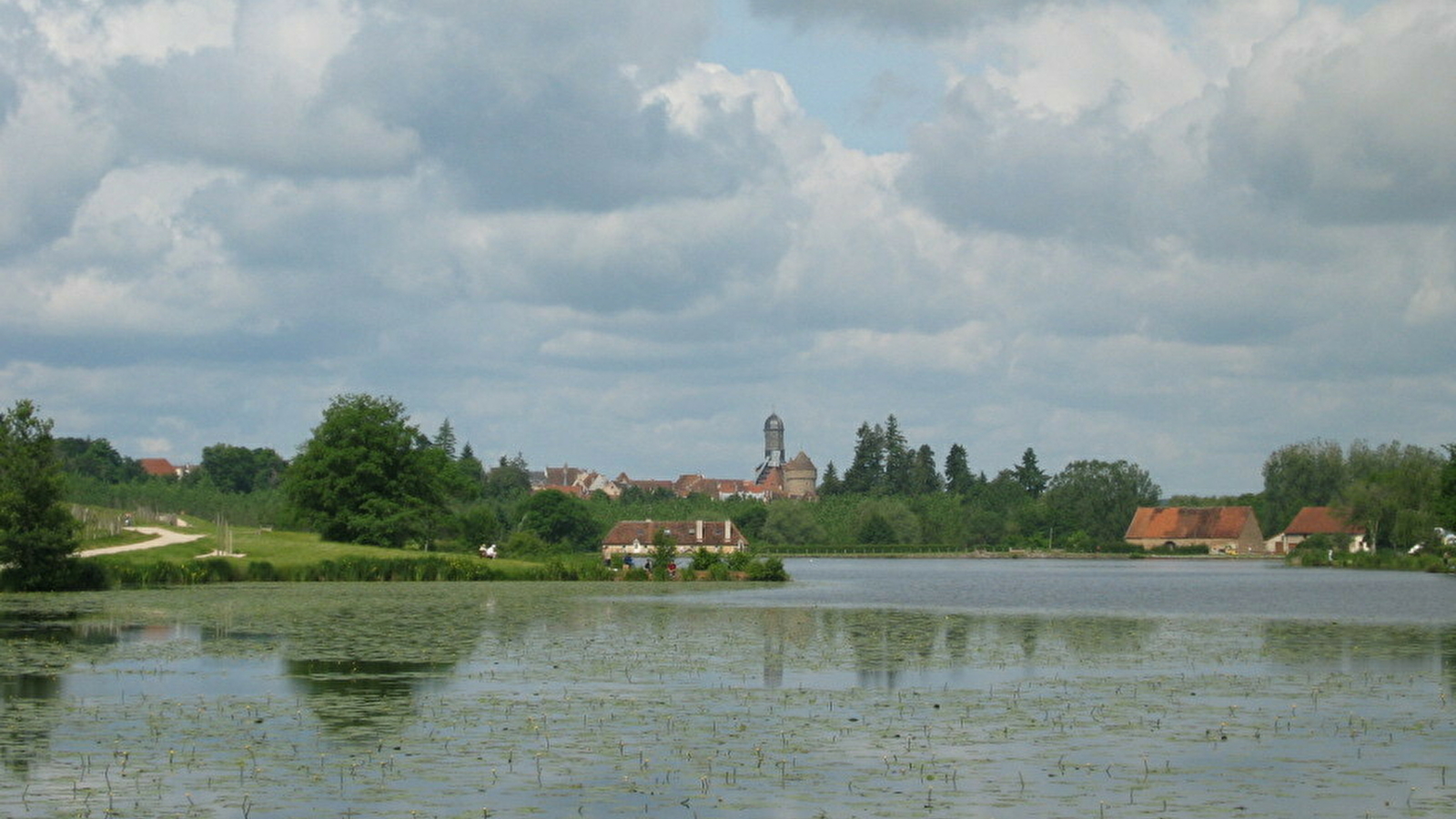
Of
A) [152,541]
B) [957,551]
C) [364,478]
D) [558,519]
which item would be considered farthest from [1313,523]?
[152,541]

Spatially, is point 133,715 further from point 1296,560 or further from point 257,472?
point 257,472

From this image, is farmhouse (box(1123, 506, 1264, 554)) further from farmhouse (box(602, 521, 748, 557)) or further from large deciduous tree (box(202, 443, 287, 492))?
large deciduous tree (box(202, 443, 287, 492))

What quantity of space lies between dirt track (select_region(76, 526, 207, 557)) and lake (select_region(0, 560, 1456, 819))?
2127 cm

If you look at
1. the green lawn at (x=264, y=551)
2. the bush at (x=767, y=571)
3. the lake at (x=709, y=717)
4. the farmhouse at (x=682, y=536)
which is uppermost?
the farmhouse at (x=682, y=536)

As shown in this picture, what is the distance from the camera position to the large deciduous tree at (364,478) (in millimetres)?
78812

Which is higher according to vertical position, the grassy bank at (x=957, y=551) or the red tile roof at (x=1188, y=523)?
the red tile roof at (x=1188, y=523)

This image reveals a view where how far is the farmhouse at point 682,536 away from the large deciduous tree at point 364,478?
58.5 meters

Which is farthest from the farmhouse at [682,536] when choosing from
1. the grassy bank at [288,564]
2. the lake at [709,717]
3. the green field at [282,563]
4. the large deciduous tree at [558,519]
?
the lake at [709,717]

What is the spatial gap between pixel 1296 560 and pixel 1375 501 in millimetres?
10016

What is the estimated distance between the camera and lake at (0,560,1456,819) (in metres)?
14.8

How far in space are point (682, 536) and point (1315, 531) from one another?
60113 millimetres

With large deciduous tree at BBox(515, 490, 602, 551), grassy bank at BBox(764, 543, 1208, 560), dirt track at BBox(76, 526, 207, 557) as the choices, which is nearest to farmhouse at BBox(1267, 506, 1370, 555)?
grassy bank at BBox(764, 543, 1208, 560)

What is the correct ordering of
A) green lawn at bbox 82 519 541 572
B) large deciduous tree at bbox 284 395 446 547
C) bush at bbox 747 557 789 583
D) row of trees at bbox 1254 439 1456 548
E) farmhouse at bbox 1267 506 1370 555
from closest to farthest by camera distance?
green lawn at bbox 82 519 541 572 < bush at bbox 747 557 789 583 < large deciduous tree at bbox 284 395 446 547 < row of trees at bbox 1254 439 1456 548 < farmhouse at bbox 1267 506 1370 555

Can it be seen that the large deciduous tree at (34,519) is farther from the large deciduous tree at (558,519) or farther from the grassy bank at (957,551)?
the grassy bank at (957,551)
